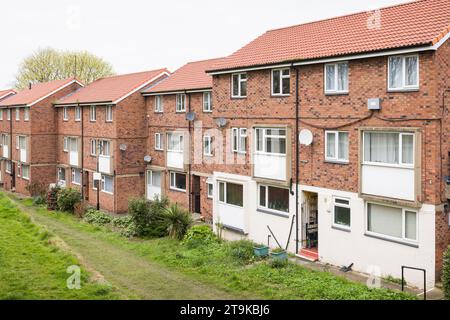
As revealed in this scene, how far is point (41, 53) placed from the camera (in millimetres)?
58344

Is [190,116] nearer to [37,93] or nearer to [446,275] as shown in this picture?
[446,275]

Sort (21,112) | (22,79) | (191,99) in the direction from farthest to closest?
(22,79)
(21,112)
(191,99)

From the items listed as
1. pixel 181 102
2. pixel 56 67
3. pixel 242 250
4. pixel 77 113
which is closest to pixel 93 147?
pixel 77 113

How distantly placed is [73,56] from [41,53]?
3.71 m

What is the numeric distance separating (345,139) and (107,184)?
17803mm

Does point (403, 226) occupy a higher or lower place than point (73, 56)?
lower

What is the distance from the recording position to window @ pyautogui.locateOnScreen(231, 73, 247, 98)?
19.3m

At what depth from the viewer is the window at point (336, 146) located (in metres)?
15.7

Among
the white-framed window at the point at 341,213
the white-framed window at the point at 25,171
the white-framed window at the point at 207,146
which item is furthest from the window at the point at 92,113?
the white-framed window at the point at 341,213

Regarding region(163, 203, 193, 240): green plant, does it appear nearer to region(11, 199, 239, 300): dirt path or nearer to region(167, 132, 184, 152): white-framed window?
region(11, 199, 239, 300): dirt path

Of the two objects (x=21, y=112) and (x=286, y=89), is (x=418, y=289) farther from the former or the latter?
(x=21, y=112)

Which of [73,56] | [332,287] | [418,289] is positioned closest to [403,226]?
[418,289]

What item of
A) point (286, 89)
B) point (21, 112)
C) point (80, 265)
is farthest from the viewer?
point (21, 112)

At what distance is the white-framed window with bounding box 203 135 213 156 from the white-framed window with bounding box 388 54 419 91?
11.4 meters
